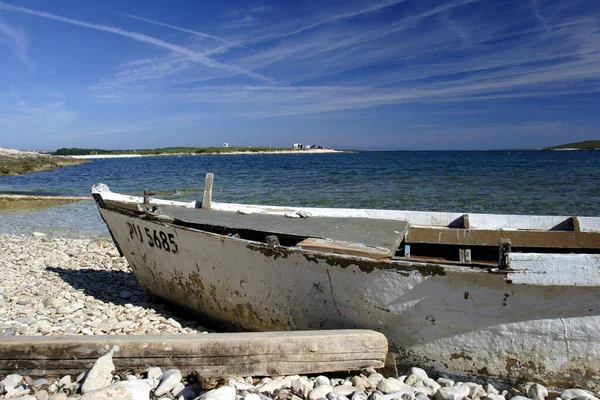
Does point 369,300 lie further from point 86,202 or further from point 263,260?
point 86,202

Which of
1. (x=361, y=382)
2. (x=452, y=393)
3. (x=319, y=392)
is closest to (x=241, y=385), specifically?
(x=319, y=392)

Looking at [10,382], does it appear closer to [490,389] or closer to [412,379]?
[412,379]

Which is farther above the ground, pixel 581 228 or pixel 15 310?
pixel 581 228

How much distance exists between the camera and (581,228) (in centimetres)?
486

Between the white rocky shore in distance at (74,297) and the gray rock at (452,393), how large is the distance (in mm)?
2957

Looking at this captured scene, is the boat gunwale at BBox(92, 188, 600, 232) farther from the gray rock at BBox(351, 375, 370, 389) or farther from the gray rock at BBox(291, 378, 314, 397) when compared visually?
the gray rock at BBox(291, 378, 314, 397)

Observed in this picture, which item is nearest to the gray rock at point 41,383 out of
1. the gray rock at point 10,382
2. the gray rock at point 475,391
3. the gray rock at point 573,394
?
the gray rock at point 10,382

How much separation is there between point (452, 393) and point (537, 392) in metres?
0.68

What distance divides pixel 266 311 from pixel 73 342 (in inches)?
69.0

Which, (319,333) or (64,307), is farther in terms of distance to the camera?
(64,307)

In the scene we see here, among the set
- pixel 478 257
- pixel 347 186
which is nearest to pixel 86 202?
pixel 347 186

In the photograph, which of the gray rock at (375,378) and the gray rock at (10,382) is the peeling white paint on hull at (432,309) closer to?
the gray rock at (375,378)

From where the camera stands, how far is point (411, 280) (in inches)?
127

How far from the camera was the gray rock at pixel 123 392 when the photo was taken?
289 cm
